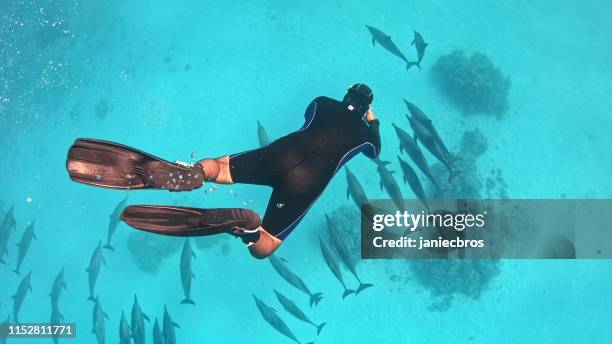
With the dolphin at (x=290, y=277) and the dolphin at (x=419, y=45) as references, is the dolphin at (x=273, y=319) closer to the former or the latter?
the dolphin at (x=290, y=277)

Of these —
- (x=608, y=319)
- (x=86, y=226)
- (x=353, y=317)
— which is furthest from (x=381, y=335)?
(x=86, y=226)

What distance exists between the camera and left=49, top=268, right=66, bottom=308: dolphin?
765 centimetres

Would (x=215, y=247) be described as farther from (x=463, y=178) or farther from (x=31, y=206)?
(x=463, y=178)

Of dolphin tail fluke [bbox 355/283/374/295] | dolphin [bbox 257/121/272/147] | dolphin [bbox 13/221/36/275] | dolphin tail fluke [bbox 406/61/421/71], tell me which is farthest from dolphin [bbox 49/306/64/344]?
dolphin tail fluke [bbox 406/61/421/71]

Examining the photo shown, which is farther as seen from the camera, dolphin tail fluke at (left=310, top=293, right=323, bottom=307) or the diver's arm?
dolphin tail fluke at (left=310, top=293, right=323, bottom=307)

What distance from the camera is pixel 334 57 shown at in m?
7.77

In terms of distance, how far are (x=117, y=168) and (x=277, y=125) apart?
3805 millimetres

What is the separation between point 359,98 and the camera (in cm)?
484

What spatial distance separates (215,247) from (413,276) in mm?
3286

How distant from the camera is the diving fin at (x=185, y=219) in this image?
3.90m

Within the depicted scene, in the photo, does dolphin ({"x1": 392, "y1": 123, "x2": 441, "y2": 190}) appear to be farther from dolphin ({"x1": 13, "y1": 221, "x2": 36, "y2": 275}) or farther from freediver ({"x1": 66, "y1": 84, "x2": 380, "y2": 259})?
dolphin ({"x1": 13, "y1": 221, "x2": 36, "y2": 275})

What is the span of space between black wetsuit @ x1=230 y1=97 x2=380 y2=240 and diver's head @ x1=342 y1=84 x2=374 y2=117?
73 millimetres

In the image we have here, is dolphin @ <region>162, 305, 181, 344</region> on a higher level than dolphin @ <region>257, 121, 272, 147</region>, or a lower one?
lower

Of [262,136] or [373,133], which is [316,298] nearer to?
[262,136]
